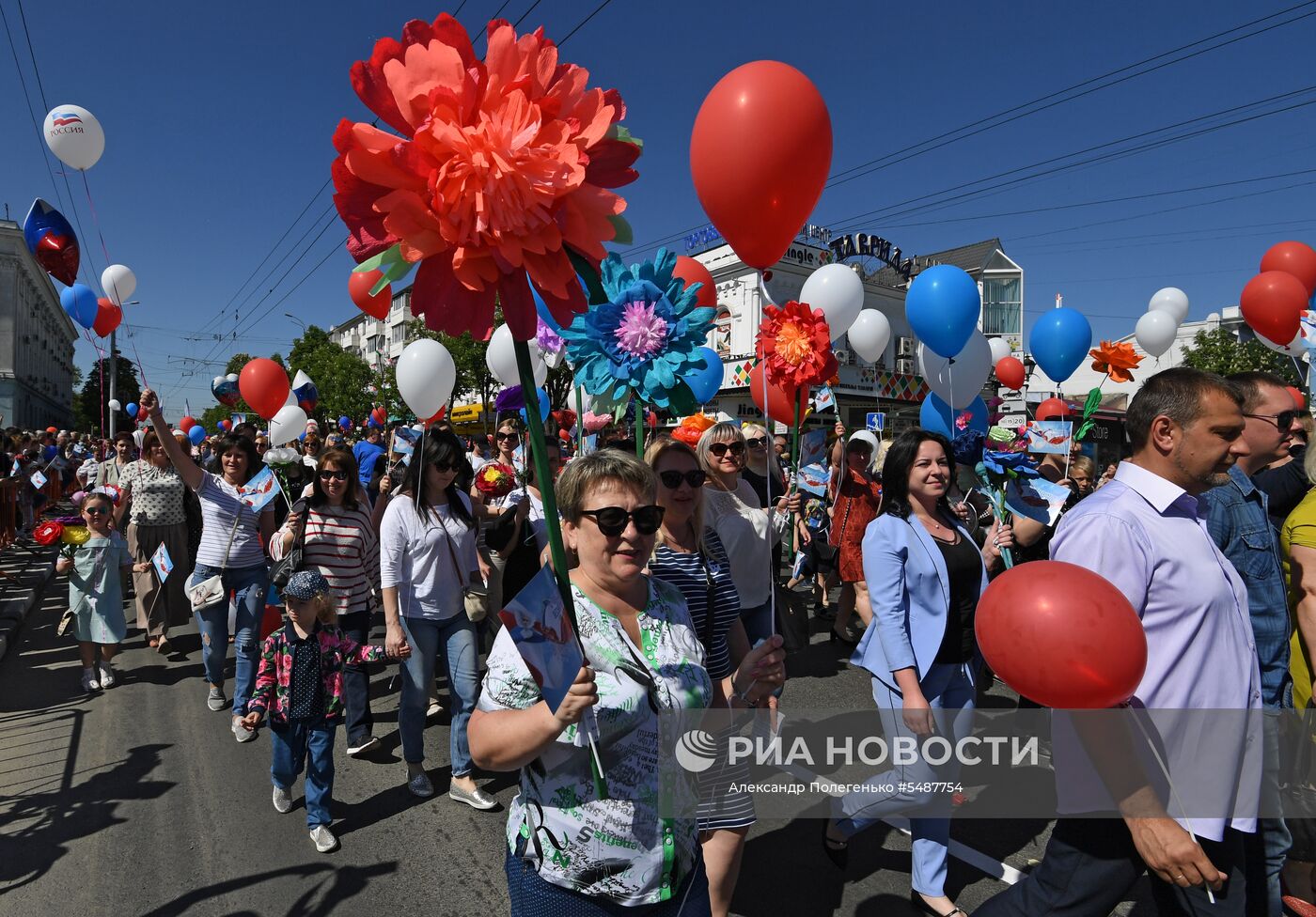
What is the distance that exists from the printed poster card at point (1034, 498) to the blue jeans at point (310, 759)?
372 centimetres

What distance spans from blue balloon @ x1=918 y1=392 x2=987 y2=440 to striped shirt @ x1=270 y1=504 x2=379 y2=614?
12.5 feet

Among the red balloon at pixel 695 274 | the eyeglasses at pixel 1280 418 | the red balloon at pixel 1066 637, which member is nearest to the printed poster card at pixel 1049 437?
the eyeglasses at pixel 1280 418

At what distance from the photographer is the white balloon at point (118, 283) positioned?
21.2 ft

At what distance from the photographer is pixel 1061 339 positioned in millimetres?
7523

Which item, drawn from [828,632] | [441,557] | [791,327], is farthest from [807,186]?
[828,632]

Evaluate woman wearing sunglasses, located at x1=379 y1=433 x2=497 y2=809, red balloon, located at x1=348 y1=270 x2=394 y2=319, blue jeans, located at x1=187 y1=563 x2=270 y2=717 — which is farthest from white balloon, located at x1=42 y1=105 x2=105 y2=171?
woman wearing sunglasses, located at x1=379 y1=433 x2=497 y2=809

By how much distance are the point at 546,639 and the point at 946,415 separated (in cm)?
485

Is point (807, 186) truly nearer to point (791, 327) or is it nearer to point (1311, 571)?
point (791, 327)

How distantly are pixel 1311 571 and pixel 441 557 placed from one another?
142 inches

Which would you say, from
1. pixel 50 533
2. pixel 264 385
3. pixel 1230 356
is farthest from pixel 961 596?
pixel 1230 356

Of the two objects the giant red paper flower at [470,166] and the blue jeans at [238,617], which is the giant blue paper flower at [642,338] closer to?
the giant red paper flower at [470,166]

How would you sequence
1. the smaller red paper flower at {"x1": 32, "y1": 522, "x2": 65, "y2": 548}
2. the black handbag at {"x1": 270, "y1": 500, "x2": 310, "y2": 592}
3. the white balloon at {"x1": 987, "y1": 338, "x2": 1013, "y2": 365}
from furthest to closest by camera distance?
the white balloon at {"x1": 987, "y1": 338, "x2": 1013, "y2": 365} < the smaller red paper flower at {"x1": 32, "y1": 522, "x2": 65, "y2": 548} < the black handbag at {"x1": 270, "y1": 500, "x2": 310, "y2": 592}

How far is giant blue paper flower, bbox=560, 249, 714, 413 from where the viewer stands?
254cm

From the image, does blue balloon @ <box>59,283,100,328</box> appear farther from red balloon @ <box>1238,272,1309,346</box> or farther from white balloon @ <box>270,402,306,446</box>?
red balloon @ <box>1238,272,1309,346</box>
